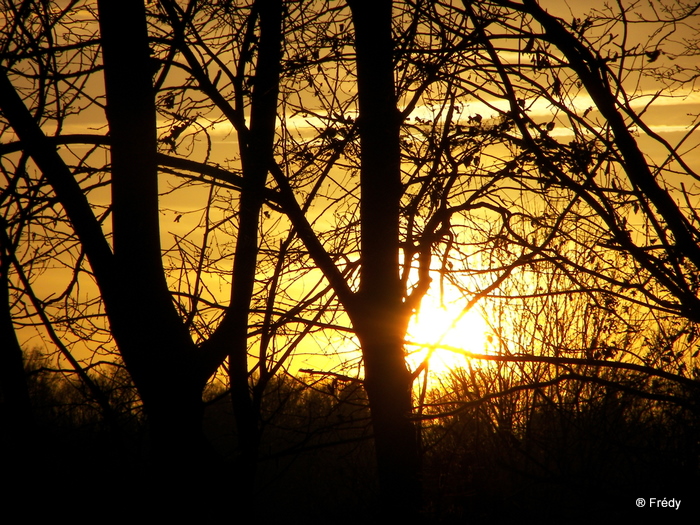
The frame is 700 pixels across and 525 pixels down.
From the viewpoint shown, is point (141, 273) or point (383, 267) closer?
point (141, 273)

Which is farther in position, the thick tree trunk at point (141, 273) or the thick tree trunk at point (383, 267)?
the thick tree trunk at point (383, 267)

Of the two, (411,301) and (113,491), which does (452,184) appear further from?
(113,491)

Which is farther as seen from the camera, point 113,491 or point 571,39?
point 113,491

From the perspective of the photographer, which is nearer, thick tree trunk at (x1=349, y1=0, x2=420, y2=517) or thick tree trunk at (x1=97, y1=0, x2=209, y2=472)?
thick tree trunk at (x1=97, y1=0, x2=209, y2=472)

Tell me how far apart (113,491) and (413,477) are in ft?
8.27

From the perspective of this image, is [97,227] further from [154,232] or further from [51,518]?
[51,518]

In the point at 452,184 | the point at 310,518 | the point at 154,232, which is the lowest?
the point at 310,518

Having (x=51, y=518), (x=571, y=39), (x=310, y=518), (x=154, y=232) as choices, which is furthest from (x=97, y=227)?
(x=310, y=518)

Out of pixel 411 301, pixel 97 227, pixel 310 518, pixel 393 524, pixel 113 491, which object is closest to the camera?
pixel 97 227

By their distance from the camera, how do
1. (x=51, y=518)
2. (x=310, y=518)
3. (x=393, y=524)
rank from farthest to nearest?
(x=310, y=518), (x=51, y=518), (x=393, y=524)

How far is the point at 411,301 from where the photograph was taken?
13.6ft

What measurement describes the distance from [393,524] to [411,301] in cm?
142

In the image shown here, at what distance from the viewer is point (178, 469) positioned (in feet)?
12.2

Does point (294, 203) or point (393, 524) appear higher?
point (294, 203)
